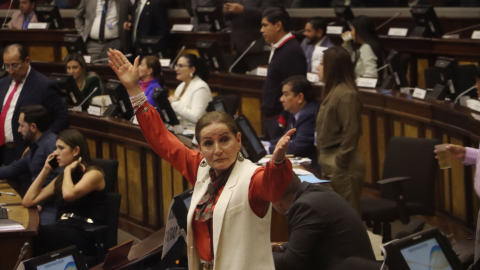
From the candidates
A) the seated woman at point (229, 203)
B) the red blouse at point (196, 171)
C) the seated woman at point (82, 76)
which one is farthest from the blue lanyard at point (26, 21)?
the seated woman at point (229, 203)

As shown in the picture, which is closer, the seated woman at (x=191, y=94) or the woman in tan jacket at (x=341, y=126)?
the woman in tan jacket at (x=341, y=126)

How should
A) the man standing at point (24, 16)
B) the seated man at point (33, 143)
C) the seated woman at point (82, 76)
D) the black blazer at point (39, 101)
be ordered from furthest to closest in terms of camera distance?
the man standing at point (24, 16) < the seated woman at point (82, 76) < the black blazer at point (39, 101) < the seated man at point (33, 143)

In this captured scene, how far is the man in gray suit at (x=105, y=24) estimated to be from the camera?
23.0ft

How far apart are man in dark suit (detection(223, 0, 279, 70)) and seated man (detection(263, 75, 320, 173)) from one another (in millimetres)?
2287

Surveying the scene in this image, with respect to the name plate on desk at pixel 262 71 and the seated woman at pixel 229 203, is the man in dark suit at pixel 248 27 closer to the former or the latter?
the name plate on desk at pixel 262 71

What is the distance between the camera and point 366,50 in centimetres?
550

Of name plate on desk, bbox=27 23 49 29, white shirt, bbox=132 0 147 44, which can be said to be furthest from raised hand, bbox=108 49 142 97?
name plate on desk, bbox=27 23 49 29

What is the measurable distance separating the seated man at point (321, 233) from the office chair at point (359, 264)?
15 cm

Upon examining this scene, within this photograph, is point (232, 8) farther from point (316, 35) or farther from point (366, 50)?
point (366, 50)

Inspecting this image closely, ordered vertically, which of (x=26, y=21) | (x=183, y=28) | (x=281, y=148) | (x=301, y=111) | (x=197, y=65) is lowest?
(x=26, y=21)

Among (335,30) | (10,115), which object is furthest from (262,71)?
(10,115)

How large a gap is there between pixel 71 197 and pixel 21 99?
1.38 m

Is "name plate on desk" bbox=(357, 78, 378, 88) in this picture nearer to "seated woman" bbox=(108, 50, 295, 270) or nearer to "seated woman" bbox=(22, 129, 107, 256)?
"seated woman" bbox=(22, 129, 107, 256)

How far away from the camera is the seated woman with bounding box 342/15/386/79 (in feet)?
18.1
